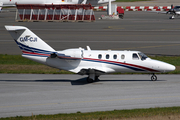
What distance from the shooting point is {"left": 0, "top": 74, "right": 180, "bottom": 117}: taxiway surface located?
16938mm

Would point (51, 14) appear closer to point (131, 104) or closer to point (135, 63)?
point (135, 63)

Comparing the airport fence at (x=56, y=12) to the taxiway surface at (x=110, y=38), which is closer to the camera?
the taxiway surface at (x=110, y=38)

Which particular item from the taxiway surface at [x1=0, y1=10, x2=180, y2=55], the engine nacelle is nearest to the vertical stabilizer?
the engine nacelle

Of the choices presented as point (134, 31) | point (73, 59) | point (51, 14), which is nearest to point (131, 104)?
point (73, 59)

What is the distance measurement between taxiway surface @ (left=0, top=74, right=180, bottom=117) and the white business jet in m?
1.16

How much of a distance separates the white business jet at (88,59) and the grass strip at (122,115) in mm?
7999

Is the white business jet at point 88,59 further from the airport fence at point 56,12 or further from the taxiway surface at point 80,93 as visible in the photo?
the airport fence at point 56,12

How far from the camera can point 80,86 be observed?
22594mm

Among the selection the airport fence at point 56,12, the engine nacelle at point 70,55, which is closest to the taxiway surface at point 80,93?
the engine nacelle at point 70,55

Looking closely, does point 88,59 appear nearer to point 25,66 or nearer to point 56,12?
point 25,66

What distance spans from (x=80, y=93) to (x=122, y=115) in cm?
610

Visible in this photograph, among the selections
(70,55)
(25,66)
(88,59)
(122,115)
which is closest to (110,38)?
(25,66)

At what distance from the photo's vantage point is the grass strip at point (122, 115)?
13992 millimetres

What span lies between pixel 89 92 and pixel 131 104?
3956mm
